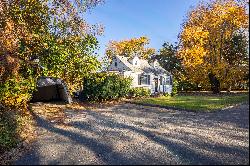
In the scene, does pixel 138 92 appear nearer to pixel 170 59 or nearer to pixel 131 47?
pixel 170 59

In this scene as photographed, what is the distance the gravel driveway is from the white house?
1018 inches

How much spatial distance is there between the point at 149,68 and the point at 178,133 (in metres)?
34.1

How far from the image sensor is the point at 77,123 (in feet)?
54.5

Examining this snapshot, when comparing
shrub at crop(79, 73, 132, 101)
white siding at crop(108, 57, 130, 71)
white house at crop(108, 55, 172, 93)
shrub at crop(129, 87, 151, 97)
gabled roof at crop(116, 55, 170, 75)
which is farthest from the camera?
white siding at crop(108, 57, 130, 71)

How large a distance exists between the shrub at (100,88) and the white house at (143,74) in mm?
10339

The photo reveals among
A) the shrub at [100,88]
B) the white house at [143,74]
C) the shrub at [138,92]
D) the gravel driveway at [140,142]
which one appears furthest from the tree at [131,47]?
the gravel driveway at [140,142]

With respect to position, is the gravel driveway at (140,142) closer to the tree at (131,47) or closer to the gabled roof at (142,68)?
the gabled roof at (142,68)

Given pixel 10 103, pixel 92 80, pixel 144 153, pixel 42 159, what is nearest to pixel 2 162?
pixel 42 159

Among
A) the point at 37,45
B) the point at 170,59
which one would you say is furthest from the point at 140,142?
the point at 170,59

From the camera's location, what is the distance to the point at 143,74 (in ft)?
144

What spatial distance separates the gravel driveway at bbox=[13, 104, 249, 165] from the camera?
8828mm

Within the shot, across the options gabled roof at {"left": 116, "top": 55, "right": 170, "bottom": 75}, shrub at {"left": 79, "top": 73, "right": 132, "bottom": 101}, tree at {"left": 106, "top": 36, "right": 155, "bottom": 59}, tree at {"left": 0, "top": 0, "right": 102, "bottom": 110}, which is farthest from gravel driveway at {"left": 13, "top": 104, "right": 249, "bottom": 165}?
tree at {"left": 106, "top": 36, "right": 155, "bottom": 59}

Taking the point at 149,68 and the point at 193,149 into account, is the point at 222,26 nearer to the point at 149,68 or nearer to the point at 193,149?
the point at 193,149

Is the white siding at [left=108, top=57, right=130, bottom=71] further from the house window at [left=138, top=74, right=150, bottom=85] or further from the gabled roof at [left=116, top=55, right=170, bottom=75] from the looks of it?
the house window at [left=138, top=74, right=150, bottom=85]
